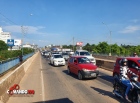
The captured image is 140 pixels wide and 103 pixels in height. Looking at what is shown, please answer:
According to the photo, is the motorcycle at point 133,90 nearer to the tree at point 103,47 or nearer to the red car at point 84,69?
the red car at point 84,69

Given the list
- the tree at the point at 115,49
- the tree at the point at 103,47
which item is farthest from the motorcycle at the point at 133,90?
the tree at the point at 103,47

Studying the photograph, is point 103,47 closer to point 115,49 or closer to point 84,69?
point 115,49

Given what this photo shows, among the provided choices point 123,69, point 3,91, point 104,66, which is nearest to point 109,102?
point 123,69

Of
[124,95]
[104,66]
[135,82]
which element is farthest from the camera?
[104,66]

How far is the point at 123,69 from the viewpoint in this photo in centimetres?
880

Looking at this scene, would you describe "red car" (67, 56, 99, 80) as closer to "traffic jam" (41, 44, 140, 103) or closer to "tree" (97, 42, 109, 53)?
"traffic jam" (41, 44, 140, 103)

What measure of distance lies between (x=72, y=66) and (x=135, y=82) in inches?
422

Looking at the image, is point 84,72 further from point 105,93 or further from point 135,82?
point 135,82

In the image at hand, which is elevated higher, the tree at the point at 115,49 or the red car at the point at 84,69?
the tree at the point at 115,49

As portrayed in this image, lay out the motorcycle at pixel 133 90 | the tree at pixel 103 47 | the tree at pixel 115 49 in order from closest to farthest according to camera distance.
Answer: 1. the motorcycle at pixel 133 90
2. the tree at pixel 115 49
3. the tree at pixel 103 47

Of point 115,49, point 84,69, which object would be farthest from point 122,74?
point 115,49

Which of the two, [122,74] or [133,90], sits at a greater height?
[122,74]

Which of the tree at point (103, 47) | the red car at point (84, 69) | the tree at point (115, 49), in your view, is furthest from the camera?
the tree at point (103, 47)

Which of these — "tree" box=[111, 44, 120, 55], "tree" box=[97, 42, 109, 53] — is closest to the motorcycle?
"tree" box=[111, 44, 120, 55]
